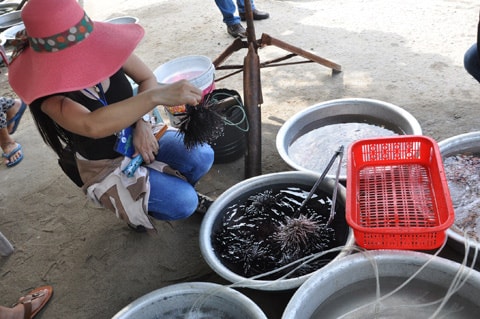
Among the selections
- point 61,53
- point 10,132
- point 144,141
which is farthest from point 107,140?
point 10,132

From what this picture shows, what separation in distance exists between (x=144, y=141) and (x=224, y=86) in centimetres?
175

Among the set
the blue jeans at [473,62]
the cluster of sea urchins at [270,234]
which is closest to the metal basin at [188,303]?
the cluster of sea urchins at [270,234]

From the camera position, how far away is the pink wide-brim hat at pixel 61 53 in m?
1.44

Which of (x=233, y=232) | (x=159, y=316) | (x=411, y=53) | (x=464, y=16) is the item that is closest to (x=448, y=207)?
(x=233, y=232)

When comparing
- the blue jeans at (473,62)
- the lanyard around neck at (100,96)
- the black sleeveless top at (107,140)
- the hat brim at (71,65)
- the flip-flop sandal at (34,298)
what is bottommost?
the flip-flop sandal at (34,298)

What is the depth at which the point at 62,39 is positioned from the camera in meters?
1.47

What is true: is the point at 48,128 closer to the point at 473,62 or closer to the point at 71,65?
the point at 71,65

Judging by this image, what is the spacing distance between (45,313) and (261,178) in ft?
3.90

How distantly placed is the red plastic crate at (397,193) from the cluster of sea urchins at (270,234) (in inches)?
9.0

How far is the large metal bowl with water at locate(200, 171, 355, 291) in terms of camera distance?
1597 millimetres

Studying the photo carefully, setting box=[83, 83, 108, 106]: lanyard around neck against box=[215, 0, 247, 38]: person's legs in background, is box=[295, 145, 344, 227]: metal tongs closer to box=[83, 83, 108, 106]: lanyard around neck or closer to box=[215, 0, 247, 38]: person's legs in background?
box=[83, 83, 108, 106]: lanyard around neck

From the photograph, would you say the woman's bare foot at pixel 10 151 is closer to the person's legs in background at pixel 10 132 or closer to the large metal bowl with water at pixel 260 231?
the person's legs in background at pixel 10 132

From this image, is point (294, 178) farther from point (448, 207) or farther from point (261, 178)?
point (448, 207)

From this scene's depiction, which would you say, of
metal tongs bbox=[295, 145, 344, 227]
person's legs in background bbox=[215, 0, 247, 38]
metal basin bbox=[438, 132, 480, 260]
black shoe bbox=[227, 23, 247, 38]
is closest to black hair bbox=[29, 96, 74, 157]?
metal tongs bbox=[295, 145, 344, 227]
